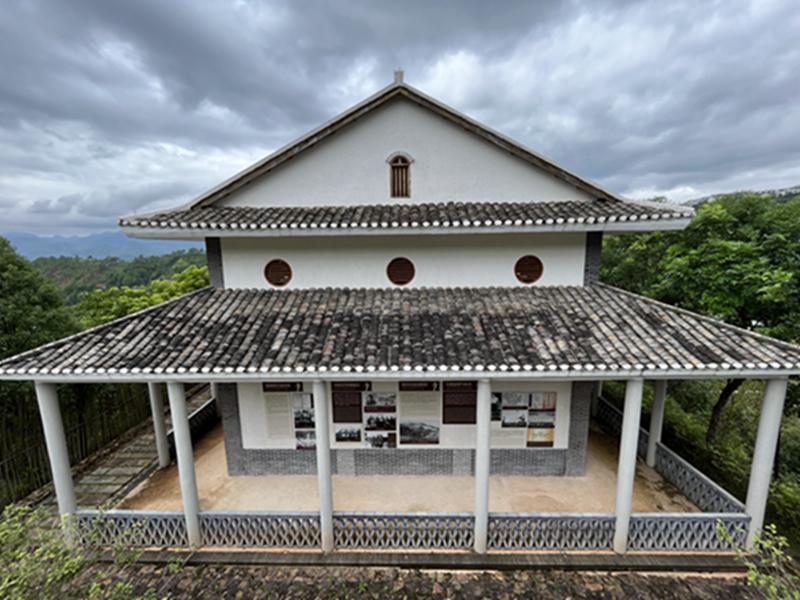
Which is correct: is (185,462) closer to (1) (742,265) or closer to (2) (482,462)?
(2) (482,462)

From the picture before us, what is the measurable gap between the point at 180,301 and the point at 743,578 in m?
13.3

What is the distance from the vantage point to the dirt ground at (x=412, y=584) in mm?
6875

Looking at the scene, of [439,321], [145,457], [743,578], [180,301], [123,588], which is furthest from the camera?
[145,457]

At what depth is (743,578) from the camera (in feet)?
23.5

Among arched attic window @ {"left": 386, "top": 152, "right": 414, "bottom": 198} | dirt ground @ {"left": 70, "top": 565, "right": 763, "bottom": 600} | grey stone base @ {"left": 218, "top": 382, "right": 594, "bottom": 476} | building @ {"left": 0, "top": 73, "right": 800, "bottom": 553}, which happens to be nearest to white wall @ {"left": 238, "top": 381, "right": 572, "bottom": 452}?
building @ {"left": 0, "top": 73, "right": 800, "bottom": 553}

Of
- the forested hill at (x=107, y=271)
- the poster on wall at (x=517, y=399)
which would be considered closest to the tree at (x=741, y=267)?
the poster on wall at (x=517, y=399)

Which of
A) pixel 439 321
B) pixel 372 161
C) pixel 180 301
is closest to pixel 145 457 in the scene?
pixel 180 301

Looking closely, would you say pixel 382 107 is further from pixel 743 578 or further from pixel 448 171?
pixel 743 578

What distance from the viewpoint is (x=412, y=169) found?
9.91 metres

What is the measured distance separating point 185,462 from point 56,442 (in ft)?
8.55

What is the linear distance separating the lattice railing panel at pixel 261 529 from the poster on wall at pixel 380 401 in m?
2.81

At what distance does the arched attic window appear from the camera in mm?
9922

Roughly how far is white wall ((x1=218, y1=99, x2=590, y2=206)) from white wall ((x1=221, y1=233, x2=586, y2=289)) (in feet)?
3.85

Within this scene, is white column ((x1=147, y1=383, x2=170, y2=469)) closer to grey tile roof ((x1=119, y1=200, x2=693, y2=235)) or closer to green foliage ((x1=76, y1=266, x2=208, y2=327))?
grey tile roof ((x1=119, y1=200, x2=693, y2=235))
